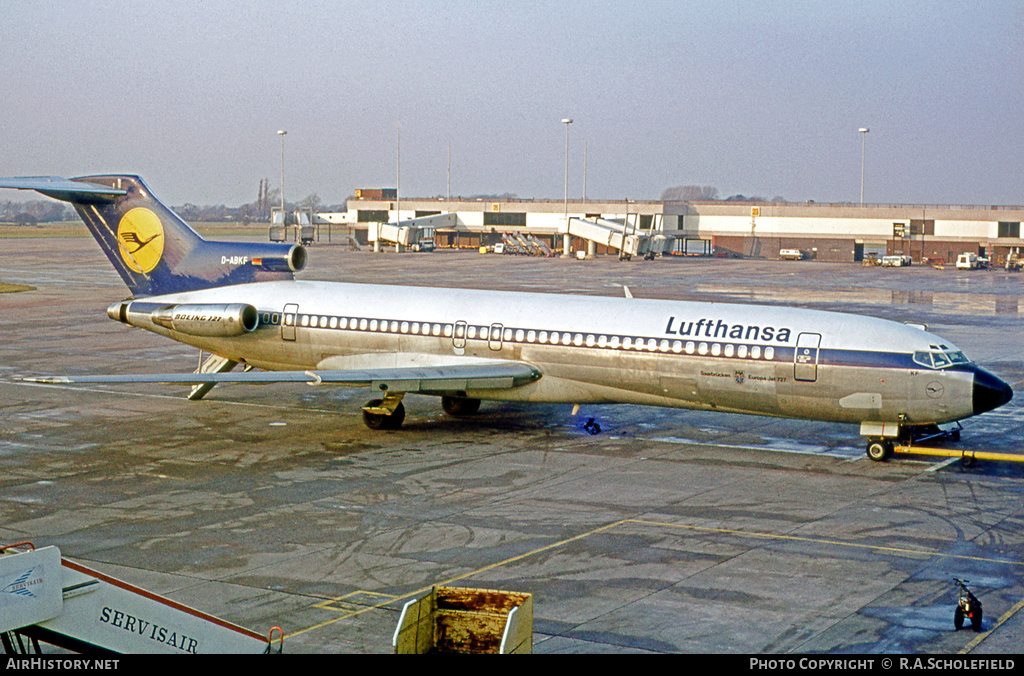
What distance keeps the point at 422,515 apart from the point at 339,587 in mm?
4118

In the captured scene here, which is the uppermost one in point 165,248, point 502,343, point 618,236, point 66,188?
point 66,188

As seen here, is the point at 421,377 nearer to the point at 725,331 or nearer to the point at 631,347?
the point at 631,347

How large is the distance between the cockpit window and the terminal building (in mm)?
82137

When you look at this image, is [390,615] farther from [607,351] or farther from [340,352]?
[340,352]

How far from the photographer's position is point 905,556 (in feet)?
57.8

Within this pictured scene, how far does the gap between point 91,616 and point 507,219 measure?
Answer: 388 feet

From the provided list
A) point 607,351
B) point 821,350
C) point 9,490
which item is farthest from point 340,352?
point 821,350

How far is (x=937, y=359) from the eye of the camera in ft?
77.3

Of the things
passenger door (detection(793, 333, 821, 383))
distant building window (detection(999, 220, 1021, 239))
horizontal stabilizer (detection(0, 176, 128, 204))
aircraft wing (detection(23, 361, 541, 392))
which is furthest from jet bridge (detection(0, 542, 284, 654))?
distant building window (detection(999, 220, 1021, 239))

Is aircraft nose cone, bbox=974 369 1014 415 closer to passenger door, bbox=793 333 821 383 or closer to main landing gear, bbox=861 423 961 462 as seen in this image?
main landing gear, bbox=861 423 961 462

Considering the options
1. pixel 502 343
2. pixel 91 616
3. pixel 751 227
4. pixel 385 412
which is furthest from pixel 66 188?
pixel 751 227

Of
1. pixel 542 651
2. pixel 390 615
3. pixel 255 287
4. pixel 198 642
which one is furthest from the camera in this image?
pixel 255 287

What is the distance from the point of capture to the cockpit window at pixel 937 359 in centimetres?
2348

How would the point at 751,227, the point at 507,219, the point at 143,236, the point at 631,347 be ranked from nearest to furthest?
the point at 631,347
the point at 143,236
the point at 751,227
the point at 507,219
